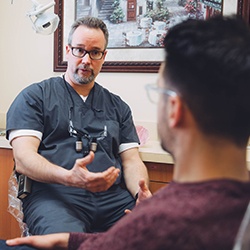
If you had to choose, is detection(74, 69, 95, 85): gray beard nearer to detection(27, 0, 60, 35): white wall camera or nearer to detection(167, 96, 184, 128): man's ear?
detection(27, 0, 60, 35): white wall camera

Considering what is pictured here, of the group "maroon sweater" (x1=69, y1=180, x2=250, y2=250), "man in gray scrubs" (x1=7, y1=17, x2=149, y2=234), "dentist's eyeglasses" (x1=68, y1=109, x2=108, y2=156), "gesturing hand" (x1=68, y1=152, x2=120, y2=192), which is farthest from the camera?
"dentist's eyeglasses" (x1=68, y1=109, x2=108, y2=156)

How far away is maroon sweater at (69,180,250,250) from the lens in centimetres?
62

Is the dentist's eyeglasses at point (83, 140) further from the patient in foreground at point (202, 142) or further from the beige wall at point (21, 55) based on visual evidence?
the patient in foreground at point (202, 142)

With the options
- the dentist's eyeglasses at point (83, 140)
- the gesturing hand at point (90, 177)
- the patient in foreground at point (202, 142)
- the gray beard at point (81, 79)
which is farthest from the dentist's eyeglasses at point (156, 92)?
the gray beard at point (81, 79)

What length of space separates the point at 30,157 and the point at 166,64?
945mm

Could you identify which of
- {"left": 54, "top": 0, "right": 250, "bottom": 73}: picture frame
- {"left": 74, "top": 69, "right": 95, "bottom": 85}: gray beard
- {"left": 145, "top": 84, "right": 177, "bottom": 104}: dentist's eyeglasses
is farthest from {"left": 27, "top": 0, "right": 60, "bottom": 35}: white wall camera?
{"left": 145, "top": 84, "right": 177, "bottom": 104}: dentist's eyeglasses

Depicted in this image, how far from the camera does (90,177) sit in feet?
4.34

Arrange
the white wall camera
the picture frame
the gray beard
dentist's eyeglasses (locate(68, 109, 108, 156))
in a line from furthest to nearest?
the picture frame < the white wall camera < the gray beard < dentist's eyeglasses (locate(68, 109, 108, 156))

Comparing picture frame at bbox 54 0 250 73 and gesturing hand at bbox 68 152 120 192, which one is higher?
picture frame at bbox 54 0 250 73

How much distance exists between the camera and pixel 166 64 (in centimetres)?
74

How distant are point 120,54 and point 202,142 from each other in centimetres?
163

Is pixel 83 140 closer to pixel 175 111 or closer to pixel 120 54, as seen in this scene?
pixel 120 54

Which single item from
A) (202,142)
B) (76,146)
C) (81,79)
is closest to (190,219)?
(202,142)

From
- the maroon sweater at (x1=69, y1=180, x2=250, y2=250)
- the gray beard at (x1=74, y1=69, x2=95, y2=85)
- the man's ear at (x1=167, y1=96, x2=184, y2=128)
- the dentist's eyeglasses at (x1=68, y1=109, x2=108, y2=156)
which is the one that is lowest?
the dentist's eyeglasses at (x1=68, y1=109, x2=108, y2=156)
